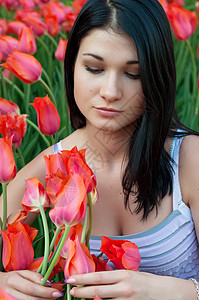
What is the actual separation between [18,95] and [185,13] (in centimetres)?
68

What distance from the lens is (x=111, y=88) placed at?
0.86m

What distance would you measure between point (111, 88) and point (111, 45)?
0.09 m

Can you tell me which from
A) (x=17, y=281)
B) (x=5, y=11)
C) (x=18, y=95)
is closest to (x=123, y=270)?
(x=17, y=281)

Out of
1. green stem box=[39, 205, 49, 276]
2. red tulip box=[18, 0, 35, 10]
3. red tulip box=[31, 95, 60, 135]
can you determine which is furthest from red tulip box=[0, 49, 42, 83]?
red tulip box=[18, 0, 35, 10]

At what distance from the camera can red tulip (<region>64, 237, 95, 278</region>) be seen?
619mm

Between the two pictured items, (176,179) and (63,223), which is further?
(176,179)

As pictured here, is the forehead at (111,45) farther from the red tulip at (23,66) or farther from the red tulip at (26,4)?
the red tulip at (26,4)

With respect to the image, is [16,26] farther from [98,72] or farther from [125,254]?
[125,254]

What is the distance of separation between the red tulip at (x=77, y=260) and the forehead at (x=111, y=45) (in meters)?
0.40

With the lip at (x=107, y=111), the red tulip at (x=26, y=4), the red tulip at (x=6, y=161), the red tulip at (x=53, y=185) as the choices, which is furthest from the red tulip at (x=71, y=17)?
the red tulip at (x=53, y=185)

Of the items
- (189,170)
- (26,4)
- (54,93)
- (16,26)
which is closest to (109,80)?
(189,170)

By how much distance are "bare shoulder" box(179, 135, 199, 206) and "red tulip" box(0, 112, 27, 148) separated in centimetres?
37

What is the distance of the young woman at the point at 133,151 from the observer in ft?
2.71

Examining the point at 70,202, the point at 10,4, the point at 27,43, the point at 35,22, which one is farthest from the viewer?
the point at 10,4
